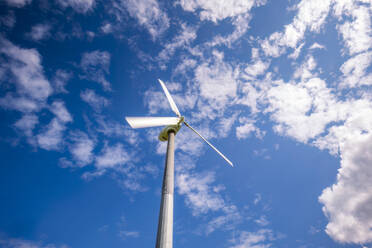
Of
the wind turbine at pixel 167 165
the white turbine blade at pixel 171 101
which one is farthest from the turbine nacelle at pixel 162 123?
the white turbine blade at pixel 171 101

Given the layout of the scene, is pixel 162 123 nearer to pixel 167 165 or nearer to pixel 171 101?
pixel 171 101

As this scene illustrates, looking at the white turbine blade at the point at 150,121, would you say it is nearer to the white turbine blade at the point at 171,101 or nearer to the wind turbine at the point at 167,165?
the wind turbine at the point at 167,165

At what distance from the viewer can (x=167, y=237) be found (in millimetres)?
15883

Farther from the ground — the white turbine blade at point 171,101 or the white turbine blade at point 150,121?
the white turbine blade at point 171,101

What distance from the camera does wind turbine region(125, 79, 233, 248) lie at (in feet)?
Answer: 52.8

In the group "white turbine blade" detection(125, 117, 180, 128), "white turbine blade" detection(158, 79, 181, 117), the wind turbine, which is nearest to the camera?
the wind turbine

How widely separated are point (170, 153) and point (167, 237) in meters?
8.84

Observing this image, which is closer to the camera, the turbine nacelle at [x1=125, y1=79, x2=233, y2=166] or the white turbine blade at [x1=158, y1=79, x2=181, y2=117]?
the turbine nacelle at [x1=125, y1=79, x2=233, y2=166]

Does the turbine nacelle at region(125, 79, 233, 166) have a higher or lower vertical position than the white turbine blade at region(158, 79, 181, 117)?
lower

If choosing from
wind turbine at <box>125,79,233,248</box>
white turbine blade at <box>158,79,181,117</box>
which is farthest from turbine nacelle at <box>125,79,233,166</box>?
white turbine blade at <box>158,79,181,117</box>

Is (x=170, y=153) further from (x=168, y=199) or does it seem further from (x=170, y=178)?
(x=168, y=199)

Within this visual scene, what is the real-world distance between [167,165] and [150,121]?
853 cm

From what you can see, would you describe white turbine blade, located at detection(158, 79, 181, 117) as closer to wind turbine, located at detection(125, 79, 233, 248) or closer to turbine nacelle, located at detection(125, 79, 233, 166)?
wind turbine, located at detection(125, 79, 233, 248)

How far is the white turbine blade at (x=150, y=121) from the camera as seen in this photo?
2608cm
